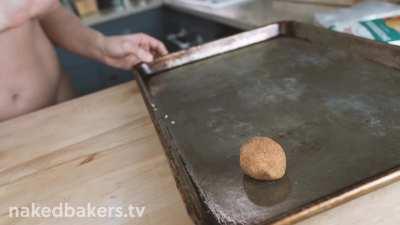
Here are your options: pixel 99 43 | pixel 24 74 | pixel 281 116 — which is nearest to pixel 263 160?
pixel 281 116

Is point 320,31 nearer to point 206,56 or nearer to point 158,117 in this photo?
point 206,56

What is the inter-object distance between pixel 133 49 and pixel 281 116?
37cm

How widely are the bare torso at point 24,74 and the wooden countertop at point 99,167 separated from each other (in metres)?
0.22

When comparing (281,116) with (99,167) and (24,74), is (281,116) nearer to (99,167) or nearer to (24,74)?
(99,167)

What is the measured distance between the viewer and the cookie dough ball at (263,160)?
40cm

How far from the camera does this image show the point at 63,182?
0.50 m

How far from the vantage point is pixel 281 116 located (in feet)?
1.72

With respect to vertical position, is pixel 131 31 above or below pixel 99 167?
below

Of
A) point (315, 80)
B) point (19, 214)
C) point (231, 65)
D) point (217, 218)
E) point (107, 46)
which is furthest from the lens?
point (107, 46)

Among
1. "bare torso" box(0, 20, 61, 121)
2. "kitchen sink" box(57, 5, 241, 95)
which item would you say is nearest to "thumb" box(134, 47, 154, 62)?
"bare torso" box(0, 20, 61, 121)

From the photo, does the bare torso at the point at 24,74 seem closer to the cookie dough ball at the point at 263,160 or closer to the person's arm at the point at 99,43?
the person's arm at the point at 99,43

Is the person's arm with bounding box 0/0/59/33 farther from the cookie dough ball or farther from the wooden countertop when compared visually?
the cookie dough ball

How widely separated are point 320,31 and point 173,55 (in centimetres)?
27

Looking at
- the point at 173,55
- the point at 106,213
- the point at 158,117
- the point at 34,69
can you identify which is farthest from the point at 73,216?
the point at 34,69
